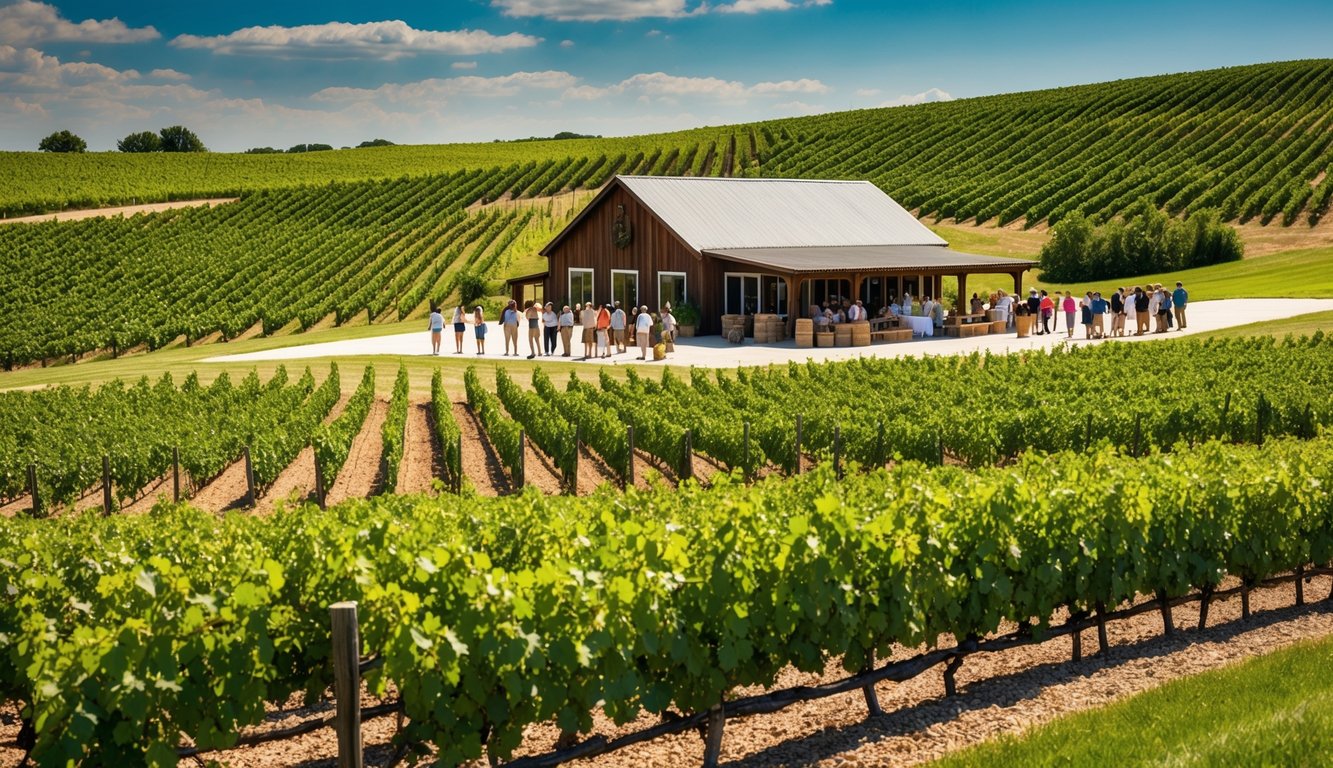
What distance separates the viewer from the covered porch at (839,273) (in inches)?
1373

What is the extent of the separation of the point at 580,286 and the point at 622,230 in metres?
3.14

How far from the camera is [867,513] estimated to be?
8.45 metres

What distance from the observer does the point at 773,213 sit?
141ft

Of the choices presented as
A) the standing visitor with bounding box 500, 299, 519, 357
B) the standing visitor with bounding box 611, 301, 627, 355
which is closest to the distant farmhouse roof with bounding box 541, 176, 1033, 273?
the standing visitor with bounding box 611, 301, 627, 355

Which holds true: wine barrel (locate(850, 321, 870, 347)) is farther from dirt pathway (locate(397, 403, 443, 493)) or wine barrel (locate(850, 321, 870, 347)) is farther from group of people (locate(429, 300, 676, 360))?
dirt pathway (locate(397, 403, 443, 493))

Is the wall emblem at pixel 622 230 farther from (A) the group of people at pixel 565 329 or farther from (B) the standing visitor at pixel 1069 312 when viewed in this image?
(B) the standing visitor at pixel 1069 312

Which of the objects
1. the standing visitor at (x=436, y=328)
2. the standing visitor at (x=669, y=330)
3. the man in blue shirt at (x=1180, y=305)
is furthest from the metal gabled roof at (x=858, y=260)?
the standing visitor at (x=436, y=328)

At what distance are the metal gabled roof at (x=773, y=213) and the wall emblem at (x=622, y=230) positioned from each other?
3.09ft

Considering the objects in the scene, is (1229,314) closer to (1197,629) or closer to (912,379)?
(912,379)

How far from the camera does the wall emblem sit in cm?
3953

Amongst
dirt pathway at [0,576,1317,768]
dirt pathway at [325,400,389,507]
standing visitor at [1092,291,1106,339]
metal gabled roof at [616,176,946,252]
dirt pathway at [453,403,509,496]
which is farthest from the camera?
metal gabled roof at [616,176,946,252]

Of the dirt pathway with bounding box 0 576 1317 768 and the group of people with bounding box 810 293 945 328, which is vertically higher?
the group of people with bounding box 810 293 945 328

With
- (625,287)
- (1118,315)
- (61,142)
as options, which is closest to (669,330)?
(625,287)

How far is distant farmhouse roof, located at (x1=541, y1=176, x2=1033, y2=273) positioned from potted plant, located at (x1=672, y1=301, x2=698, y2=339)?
1.87m
